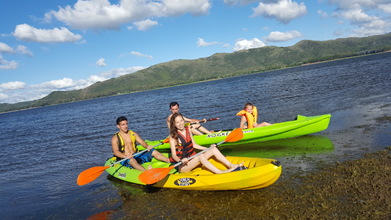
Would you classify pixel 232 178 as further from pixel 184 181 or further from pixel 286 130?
pixel 286 130

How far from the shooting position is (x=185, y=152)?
6.68 meters

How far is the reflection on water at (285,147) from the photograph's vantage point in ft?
28.1

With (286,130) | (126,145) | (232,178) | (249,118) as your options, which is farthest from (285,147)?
(126,145)

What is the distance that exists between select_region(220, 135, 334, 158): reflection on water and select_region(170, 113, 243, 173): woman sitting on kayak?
10.2 ft

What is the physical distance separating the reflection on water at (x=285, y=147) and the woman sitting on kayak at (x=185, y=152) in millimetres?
3115

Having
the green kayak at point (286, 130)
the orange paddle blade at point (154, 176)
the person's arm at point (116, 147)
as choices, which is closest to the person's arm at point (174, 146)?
the orange paddle blade at point (154, 176)

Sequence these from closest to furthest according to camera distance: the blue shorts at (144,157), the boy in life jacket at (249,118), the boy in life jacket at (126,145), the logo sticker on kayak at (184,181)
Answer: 1. the logo sticker on kayak at (184,181)
2. the boy in life jacket at (126,145)
3. the blue shorts at (144,157)
4. the boy in life jacket at (249,118)

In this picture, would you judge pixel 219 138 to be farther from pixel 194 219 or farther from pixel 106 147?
pixel 106 147

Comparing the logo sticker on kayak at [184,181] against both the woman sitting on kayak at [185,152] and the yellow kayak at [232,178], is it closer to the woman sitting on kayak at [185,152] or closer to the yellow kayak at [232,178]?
the yellow kayak at [232,178]

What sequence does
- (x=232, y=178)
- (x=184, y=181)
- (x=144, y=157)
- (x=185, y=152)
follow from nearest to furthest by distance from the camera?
(x=232, y=178) < (x=184, y=181) < (x=185, y=152) < (x=144, y=157)

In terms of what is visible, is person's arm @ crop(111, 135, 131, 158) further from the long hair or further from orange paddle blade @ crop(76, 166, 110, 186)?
the long hair

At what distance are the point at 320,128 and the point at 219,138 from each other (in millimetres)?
3959

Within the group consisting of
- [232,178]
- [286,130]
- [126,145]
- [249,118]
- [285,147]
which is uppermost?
[126,145]

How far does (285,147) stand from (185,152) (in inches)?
176
